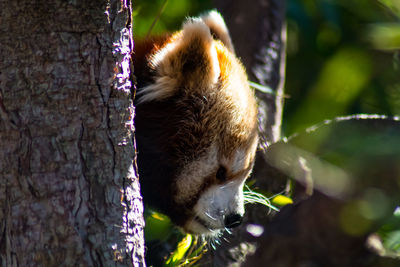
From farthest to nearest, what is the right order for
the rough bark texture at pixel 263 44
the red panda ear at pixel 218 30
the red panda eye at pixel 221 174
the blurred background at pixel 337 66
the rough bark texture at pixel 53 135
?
the blurred background at pixel 337 66, the rough bark texture at pixel 263 44, the red panda ear at pixel 218 30, the red panda eye at pixel 221 174, the rough bark texture at pixel 53 135

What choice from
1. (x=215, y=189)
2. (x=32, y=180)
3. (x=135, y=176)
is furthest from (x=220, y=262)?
(x=32, y=180)

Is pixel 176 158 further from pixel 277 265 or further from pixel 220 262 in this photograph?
pixel 220 262

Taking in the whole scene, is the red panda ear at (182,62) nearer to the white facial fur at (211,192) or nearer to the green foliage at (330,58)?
the white facial fur at (211,192)

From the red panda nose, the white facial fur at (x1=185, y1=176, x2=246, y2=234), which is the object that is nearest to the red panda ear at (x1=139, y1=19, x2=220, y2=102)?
the white facial fur at (x1=185, y1=176, x2=246, y2=234)

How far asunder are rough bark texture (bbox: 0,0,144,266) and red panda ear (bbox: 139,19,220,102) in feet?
1.84

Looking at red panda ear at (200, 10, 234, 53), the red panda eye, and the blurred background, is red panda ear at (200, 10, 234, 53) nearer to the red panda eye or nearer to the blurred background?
the red panda eye

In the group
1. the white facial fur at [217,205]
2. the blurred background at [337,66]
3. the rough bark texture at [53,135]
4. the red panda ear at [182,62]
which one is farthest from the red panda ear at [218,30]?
the rough bark texture at [53,135]

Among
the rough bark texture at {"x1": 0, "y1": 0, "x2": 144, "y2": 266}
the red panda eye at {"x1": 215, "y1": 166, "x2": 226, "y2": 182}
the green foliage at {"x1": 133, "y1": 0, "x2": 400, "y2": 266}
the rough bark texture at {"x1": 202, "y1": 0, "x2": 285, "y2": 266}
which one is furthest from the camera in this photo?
the green foliage at {"x1": 133, "y1": 0, "x2": 400, "y2": 266}

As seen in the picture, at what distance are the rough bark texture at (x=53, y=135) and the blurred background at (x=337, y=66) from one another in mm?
2027

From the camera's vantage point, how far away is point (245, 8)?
3223mm

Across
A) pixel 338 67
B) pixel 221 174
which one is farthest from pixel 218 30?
pixel 338 67

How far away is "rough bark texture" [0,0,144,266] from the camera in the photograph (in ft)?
4.25

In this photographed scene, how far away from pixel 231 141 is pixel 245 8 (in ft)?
4.72

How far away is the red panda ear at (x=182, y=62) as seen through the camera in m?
1.90
